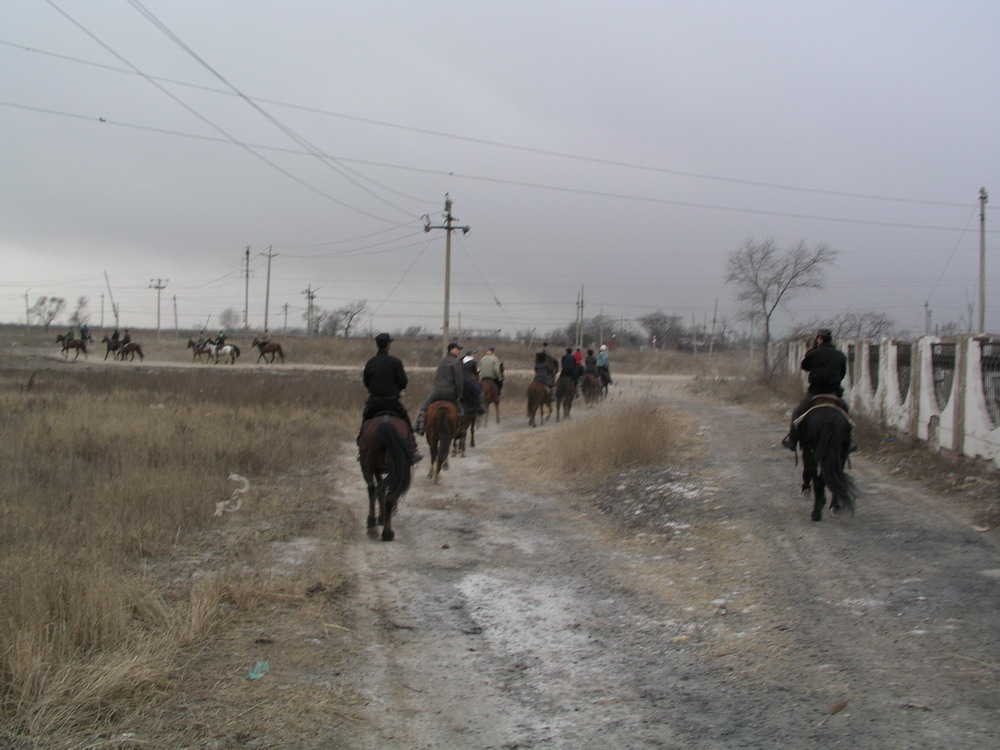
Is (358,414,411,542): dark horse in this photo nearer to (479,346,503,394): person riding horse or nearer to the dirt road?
the dirt road

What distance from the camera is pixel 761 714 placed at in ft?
14.8

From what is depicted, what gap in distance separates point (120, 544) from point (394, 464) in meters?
2.70

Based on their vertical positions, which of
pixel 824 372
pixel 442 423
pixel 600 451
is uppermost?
pixel 824 372

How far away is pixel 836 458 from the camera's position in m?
8.88

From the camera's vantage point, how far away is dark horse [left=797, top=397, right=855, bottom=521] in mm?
8867

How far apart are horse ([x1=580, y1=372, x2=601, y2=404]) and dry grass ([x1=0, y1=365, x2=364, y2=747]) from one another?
8362mm

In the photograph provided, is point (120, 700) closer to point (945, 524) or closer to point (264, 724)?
point (264, 724)

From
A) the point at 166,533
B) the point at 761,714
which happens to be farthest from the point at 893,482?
the point at 166,533

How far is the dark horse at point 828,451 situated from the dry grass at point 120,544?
540cm

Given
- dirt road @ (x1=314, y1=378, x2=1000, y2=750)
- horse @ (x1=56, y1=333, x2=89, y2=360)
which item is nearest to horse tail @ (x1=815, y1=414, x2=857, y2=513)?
dirt road @ (x1=314, y1=378, x2=1000, y2=750)

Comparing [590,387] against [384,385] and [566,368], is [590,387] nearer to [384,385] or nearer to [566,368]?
[566,368]

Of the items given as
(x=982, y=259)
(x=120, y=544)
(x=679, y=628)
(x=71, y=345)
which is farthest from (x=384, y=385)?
(x=71, y=345)

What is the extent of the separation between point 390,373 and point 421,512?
237 centimetres

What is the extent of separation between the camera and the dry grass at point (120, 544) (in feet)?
14.3
